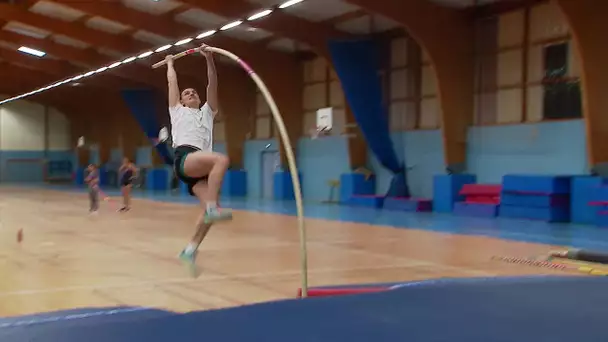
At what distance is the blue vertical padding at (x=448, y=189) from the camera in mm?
21922

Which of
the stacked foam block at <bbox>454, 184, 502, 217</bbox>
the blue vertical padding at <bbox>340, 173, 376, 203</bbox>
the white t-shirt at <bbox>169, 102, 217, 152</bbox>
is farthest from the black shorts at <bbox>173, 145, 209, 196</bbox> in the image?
the blue vertical padding at <bbox>340, 173, 376, 203</bbox>

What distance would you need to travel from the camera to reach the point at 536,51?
66.8ft

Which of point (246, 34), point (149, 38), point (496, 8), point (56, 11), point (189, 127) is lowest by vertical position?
point (189, 127)

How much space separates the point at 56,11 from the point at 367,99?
45.6 feet

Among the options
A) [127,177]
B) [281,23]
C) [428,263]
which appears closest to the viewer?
[428,263]

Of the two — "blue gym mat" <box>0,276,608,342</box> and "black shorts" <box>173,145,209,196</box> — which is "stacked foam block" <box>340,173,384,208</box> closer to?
"black shorts" <box>173,145,209,196</box>

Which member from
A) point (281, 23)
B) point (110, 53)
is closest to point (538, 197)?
point (281, 23)

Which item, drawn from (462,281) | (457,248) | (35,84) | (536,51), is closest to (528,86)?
(536,51)

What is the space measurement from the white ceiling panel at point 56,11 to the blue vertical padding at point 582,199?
20074mm

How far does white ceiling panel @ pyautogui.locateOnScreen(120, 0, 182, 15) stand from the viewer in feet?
81.0

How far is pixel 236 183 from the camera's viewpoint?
33750mm

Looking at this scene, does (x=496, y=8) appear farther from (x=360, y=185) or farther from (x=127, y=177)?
(x=127, y=177)

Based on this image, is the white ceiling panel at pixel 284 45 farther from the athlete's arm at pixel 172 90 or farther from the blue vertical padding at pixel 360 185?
the athlete's arm at pixel 172 90

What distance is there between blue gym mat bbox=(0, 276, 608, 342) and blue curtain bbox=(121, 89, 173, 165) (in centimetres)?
3153
